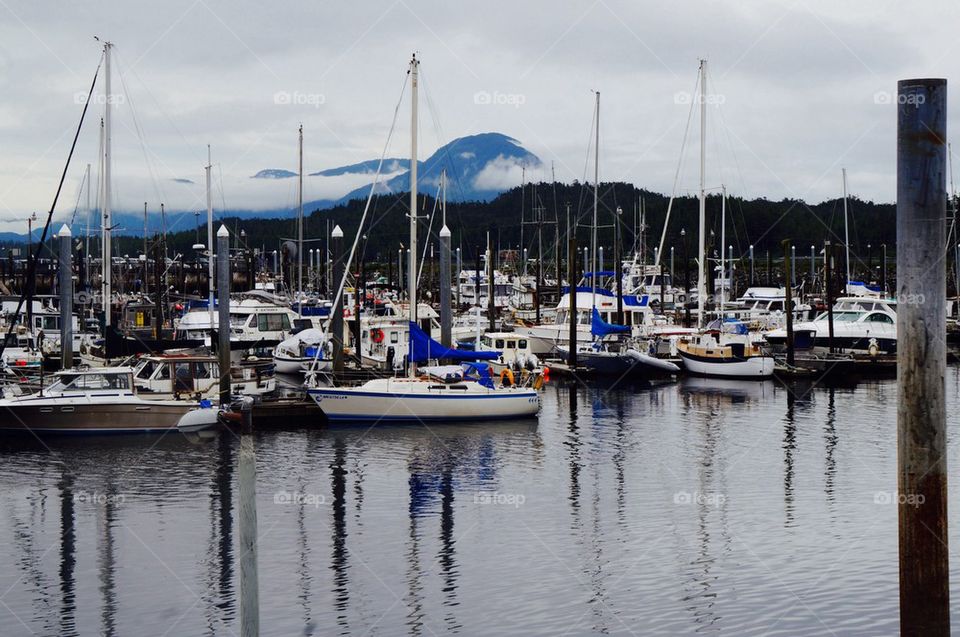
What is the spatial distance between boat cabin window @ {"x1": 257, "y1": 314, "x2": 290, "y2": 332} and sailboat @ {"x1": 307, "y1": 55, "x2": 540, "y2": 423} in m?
22.3

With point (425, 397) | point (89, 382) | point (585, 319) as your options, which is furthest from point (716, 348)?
point (89, 382)

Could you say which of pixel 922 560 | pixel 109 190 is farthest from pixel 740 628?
pixel 109 190

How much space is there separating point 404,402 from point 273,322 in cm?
2438

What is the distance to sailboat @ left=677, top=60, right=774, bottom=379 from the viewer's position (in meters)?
55.3

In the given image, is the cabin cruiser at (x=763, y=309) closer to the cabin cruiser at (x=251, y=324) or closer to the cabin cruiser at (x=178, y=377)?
the cabin cruiser at (x=251, y=324)

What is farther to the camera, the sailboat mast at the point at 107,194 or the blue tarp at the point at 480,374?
the sailboat mast at the point at 107,194

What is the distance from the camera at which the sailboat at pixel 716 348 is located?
55.3 meters

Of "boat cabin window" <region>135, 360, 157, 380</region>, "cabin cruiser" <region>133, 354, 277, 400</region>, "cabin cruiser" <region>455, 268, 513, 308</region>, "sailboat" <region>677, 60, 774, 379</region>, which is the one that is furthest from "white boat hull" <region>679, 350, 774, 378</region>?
"cabin cruiser" <region>455, 268, 513, 308</region>

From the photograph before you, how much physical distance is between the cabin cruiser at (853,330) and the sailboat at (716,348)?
18.8ft

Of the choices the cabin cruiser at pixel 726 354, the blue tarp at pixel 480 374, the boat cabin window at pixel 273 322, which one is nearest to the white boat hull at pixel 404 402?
the blue tarp at pixel 480 374

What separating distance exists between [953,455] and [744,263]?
357 ft

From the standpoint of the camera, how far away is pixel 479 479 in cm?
2992

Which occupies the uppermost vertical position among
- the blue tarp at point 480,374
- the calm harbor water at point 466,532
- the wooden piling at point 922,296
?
the wooden piling at point 922,296

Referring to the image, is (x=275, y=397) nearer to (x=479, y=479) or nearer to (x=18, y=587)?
(x=479, y=479)
